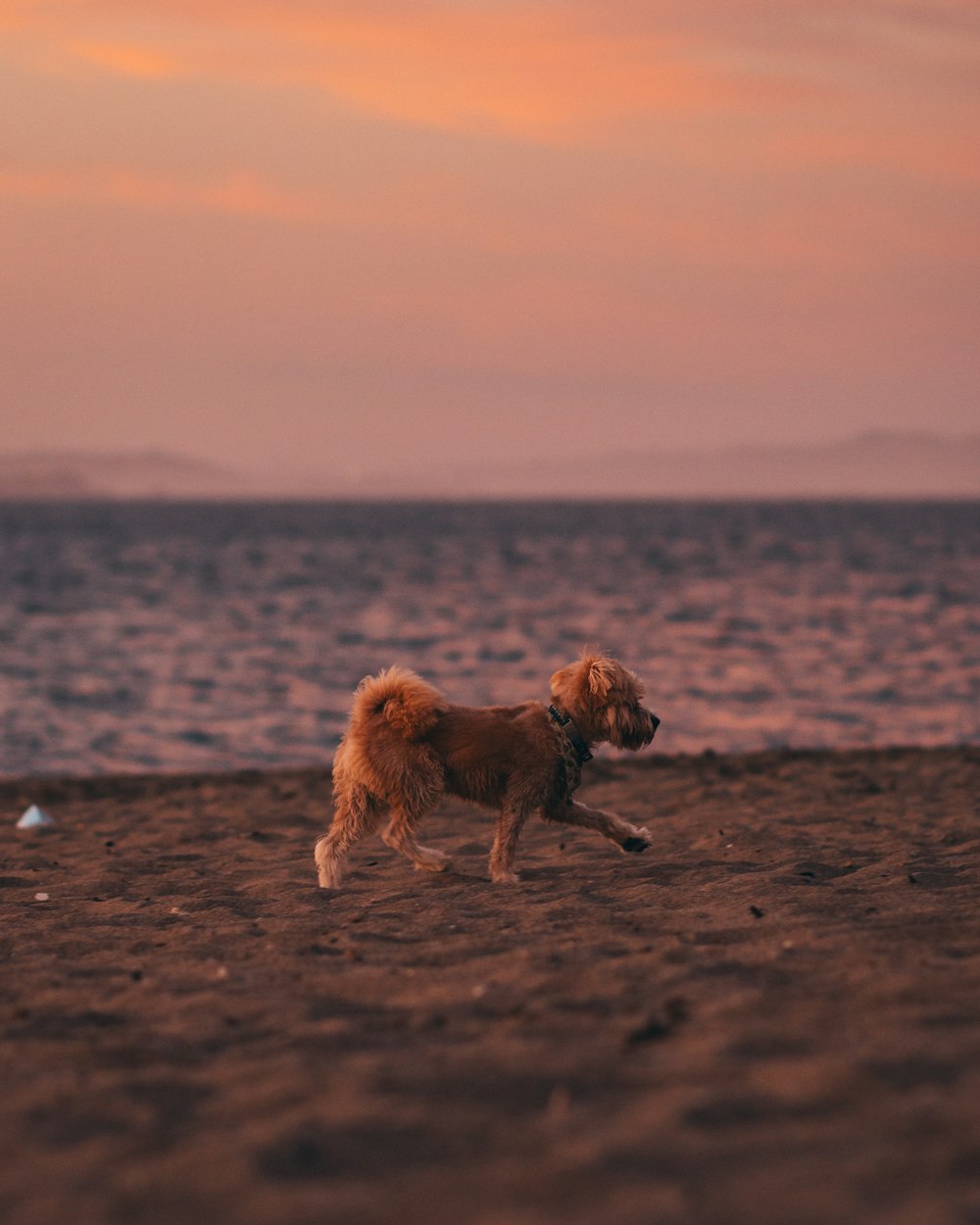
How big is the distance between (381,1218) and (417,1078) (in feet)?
3.46

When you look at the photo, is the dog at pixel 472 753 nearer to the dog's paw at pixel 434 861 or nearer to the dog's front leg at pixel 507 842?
the dog's front leg at pixel 507 842

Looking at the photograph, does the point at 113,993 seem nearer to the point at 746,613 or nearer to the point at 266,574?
the point at 746,613

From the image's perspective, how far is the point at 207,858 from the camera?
389 inches

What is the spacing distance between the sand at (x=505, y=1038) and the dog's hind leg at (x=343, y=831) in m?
0.19

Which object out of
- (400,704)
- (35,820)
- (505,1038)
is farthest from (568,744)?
(35,820)

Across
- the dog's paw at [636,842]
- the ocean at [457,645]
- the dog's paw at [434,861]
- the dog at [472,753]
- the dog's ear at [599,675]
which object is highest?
the dog's ear at [599,675]

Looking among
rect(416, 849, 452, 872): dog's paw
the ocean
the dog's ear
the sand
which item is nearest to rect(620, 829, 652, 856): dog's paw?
the sand

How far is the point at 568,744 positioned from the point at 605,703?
36 cm

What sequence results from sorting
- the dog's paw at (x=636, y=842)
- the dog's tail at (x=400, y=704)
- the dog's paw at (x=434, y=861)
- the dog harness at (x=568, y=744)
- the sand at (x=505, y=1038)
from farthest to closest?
the dog's paw at (x=636, y=842) < the dog's paw at (x=434, y=861) < the dog harness at (x=568, y=744) < the dog's tail at (x=400, y=704) < the sand at (x=505, y=1038)

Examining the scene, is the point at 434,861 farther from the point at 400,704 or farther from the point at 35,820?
the point at 35,820

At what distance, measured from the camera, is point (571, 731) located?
8719 mm

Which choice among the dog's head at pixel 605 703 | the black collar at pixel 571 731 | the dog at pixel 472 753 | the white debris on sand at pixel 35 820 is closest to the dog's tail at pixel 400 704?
the dog at pixel 472 753

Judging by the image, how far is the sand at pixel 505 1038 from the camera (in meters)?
3.89

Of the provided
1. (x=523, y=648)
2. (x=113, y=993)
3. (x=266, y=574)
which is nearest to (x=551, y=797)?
(x=113, y=993)
